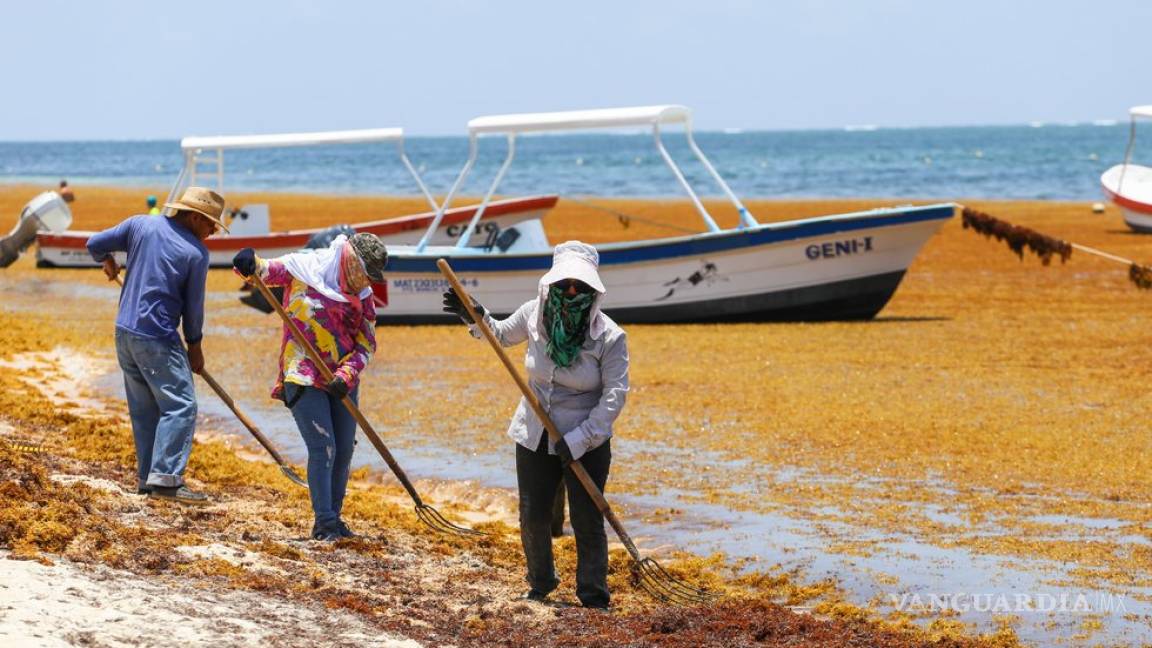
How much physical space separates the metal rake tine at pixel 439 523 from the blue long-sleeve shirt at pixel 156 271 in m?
1.47

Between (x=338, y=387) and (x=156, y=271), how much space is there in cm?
111

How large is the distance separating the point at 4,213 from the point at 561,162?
63.6 m

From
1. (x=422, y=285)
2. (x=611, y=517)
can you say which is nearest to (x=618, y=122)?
(x=422, y=285)

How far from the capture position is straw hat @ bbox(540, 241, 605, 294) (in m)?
6.07

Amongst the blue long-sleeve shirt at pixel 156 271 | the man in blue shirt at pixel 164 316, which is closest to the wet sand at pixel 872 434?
the man in blue shirt at pixel 164 316

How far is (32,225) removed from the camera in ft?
84.7

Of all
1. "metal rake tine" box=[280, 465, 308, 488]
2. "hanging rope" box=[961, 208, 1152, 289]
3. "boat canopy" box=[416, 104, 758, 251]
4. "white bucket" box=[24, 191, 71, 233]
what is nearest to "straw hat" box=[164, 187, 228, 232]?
"metal rake tine" box=[280, 465, 308, 488]

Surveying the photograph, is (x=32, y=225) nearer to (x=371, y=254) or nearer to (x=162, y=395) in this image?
(x=162, y=395)

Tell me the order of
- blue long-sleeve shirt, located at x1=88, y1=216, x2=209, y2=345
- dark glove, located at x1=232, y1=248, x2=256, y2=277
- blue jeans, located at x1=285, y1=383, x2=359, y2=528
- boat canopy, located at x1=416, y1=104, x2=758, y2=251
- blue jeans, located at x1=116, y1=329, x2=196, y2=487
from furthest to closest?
boat canopy, located at x1=416, y1=104, x2=758, y2=251 → blue jeans, located at x1=116, y1=329, x2=196, y2=487 → blue long-sleeve shirt, located at x1=88, y1=216, x2=209, y2=345 → blue jeans, located at x1=285, y1=383, x2=359, y2=528 → dark glove, located at x1=232, y1=248, x2=256, y2=277

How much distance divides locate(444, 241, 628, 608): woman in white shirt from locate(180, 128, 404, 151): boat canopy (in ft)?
47.2

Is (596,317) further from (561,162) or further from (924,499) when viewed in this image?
(561,162)

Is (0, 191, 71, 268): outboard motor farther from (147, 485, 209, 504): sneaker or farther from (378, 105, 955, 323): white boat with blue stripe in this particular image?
(147, 485, 209, 504): sneaker

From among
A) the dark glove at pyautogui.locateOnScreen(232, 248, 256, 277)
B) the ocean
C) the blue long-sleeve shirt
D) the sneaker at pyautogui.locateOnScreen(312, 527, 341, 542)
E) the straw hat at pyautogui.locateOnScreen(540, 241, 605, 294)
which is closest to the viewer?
the straw hat at pyautogui.locateOnScreen(540, 241, 605, 294)

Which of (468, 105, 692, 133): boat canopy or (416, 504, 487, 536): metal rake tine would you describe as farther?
(468, 105, 692, 133): boat canopy
